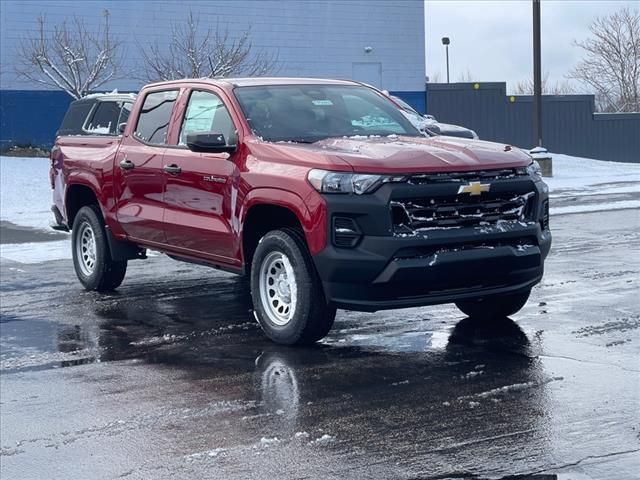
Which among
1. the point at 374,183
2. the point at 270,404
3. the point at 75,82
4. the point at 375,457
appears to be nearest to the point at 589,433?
the point at 375,457

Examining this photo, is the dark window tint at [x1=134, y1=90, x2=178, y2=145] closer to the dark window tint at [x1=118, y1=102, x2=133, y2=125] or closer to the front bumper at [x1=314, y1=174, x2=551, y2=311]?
the dark window tint at [x1=118, y1=102, x2=133, y2=125]

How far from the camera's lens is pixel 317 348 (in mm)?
8016

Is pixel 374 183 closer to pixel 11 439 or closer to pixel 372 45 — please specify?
pixel 11 439

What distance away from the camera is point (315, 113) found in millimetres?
8914

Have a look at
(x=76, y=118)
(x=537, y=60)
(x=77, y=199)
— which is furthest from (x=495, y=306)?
(x=537, y=60)

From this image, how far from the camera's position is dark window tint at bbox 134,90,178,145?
980 cm

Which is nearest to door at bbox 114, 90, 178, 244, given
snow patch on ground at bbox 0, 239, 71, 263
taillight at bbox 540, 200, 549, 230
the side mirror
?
the side mirror

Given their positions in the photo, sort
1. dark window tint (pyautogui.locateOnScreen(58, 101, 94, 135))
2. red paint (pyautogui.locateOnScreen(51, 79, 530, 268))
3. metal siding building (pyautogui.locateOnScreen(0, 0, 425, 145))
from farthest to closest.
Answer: metal siding building (pyautogui.locateOnScreen(0, 0, 425, 145)) < dark window tint (pyautogui.locateOnScreen(58, 101, 94, 135)) < red paint (pyautogui.locateOnScreen(51, 79, 530, 268))

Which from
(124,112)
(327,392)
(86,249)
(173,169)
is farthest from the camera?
(124,112)

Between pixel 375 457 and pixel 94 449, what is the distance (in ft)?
4.83

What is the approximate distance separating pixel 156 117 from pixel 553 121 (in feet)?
99.6

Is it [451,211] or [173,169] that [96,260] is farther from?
[451,211]

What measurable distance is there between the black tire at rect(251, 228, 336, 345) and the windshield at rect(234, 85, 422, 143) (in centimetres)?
89

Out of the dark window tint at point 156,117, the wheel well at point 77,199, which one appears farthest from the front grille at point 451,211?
the wheel well at point 77,199
